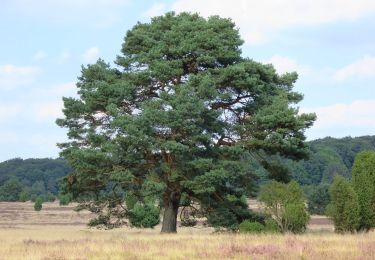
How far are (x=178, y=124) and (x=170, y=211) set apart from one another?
672cm

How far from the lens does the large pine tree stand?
29.7m

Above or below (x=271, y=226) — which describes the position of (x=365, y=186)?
above

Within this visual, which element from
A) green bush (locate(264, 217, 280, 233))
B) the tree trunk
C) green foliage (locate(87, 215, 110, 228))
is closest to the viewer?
green bush (locate(264, 217, 280, 233))

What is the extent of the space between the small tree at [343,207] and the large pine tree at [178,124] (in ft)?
10.8

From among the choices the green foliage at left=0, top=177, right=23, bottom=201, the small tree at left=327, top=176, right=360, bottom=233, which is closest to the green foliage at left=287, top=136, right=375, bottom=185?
the green foliage at left=0, top=177, right=23, bottom=201

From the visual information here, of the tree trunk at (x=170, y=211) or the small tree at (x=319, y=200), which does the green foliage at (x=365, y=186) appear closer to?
the tree trunk at (x=170, y=211)

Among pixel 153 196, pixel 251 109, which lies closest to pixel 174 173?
pixel 153 196

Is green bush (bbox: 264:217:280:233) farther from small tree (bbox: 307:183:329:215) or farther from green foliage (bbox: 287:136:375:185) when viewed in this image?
green foliage (bbox: 287:136:375:185)

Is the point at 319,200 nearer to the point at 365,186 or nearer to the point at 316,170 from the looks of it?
the point at 365,186

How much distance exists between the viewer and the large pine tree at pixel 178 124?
97.3 feet

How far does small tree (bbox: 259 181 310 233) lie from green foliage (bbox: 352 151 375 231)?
414 centimetres

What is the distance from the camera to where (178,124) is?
94.7 feet

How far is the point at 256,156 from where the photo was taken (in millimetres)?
33094

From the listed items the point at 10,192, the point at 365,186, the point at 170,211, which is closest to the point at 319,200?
the point at 365,186
